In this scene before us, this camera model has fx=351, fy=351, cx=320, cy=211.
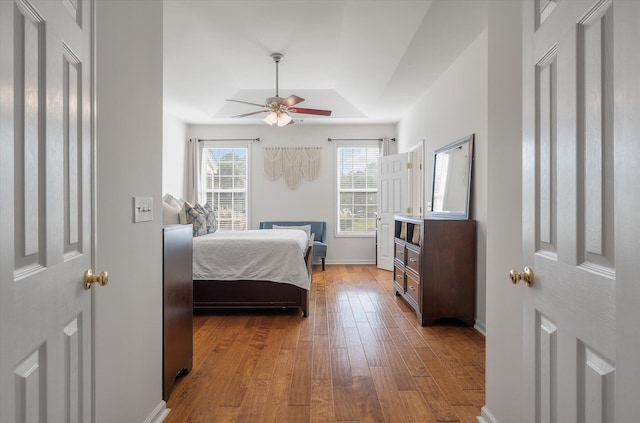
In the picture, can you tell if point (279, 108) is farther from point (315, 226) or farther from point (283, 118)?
point (315, 226)

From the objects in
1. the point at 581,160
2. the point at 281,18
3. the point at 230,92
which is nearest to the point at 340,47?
the point at 281,18

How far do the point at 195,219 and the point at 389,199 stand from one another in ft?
11.0

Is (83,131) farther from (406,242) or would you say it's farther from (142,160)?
(406,242)

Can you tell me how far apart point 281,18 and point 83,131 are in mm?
3008

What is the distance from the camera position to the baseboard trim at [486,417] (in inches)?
66.3

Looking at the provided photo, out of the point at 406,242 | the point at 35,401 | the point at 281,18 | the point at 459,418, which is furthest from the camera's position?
the point at 406,242

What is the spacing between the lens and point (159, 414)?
72.1 inches

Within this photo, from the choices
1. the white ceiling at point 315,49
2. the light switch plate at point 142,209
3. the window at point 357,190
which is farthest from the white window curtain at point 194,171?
the light switch plate at point 142,209

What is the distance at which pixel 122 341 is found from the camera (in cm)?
150

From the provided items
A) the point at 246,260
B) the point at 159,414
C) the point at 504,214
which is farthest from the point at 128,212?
the point at 246,260

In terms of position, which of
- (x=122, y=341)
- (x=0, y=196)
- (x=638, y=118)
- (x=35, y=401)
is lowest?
(x=122, y=341)

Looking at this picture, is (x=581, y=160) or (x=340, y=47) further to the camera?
(x=340, y=47)

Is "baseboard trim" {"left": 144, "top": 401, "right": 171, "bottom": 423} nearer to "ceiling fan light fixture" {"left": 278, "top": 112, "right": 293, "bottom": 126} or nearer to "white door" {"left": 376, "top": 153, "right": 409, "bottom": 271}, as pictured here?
"ceiling fan light fixture" {"left": 278, "top": 112, "right": 293, "bottom": 126}

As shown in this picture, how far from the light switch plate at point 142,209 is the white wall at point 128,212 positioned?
26 millimetres
